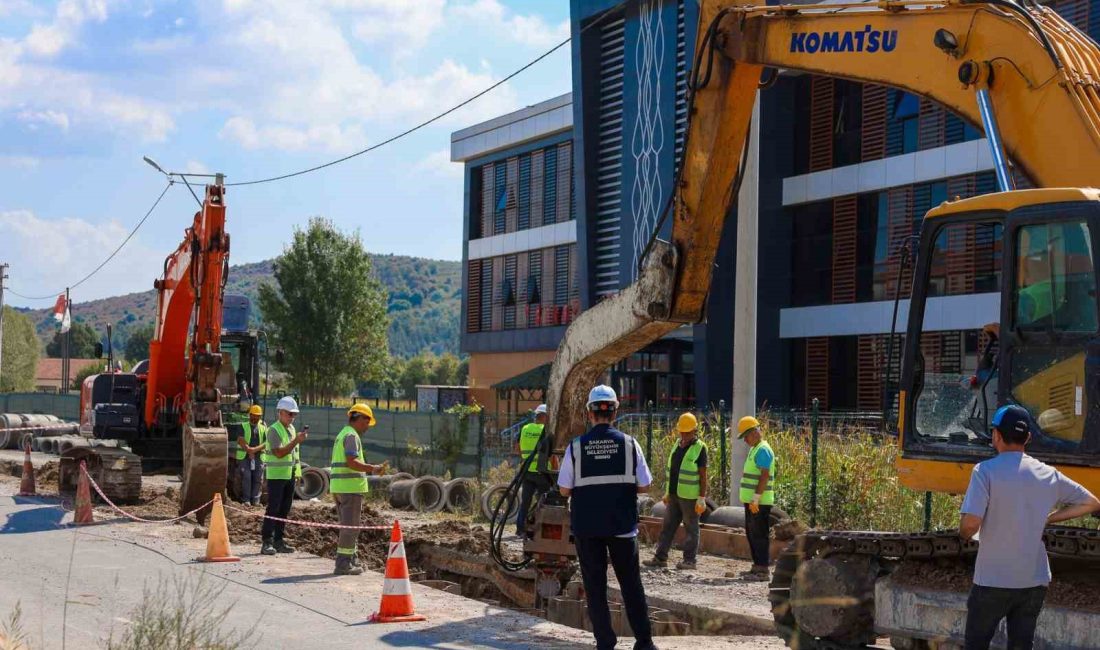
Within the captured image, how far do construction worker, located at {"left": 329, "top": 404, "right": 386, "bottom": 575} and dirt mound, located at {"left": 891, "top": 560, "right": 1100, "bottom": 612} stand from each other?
700 centimetres

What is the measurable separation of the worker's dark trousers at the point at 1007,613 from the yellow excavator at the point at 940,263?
0.66m

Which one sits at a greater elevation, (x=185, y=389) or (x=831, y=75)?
(x=831, y=75)

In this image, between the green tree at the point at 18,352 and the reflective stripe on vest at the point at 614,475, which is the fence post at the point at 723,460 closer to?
the reflective stripe on vest at the point at 614,475

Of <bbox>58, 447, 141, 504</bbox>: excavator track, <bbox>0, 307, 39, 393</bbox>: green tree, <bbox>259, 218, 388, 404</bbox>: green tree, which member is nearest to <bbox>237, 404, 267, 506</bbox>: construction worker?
<bbox>58, 447, 141, 504</bbox>: excavator track

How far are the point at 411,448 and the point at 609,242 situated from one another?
1138 centimetres

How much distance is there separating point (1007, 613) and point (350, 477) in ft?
29.0

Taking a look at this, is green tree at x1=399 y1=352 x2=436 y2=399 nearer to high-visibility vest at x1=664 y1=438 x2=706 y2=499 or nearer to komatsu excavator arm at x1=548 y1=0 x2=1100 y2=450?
high-visibility vest at x1=664 y1=438 x2=706 y2=499

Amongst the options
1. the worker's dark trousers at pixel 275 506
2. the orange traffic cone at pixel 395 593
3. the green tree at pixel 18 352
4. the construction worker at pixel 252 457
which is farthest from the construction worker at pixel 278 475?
the green tree at pixel 18 352

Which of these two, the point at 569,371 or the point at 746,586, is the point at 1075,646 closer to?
the point at 569,371

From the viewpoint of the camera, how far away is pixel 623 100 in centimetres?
4084

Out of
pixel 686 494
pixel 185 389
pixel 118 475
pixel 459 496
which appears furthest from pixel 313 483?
pixel 686 494

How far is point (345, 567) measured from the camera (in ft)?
50.8

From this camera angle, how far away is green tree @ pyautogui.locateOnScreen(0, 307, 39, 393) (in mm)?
114625

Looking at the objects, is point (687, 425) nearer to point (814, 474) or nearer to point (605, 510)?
point (814, 474)
